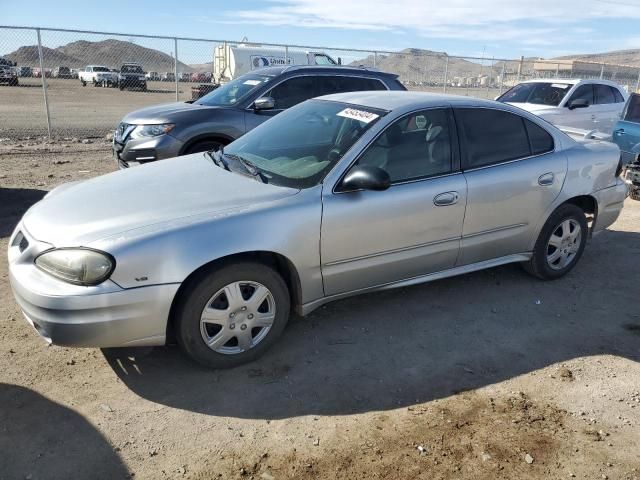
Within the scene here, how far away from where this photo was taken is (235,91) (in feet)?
25.6

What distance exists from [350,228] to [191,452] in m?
1.70

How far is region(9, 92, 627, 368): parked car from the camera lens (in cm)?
301

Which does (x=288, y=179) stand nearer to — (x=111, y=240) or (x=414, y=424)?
(x=111, y=240)

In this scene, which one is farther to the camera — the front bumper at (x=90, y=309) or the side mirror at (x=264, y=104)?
the side mirror at (x=264, y=104)

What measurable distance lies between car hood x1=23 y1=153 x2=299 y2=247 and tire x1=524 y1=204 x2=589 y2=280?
8.34 feet

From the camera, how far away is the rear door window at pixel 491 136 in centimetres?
423

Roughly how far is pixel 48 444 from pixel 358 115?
2938mm

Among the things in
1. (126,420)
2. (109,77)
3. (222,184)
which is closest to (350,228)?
(222,184)

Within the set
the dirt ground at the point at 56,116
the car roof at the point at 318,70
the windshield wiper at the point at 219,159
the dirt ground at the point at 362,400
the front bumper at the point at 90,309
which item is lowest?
the dirt ground at the point at 362,400

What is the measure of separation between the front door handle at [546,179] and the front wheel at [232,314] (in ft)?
8.00

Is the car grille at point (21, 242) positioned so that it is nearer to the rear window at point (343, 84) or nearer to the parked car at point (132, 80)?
the rear window at point (343, 84)

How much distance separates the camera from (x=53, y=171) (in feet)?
29.1

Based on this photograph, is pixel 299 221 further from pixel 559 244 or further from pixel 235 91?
pixel 235 91

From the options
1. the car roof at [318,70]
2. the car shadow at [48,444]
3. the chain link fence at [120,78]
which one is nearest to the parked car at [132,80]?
the chain link fence at [120,78]
